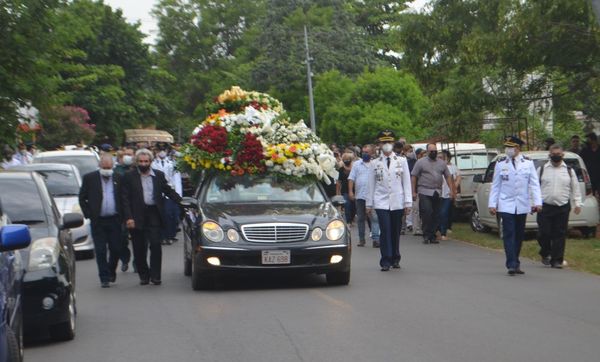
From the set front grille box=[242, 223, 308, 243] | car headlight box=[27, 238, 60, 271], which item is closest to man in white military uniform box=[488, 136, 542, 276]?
front grille box=[242, 223, 308, 243]

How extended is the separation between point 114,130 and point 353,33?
20.4 metres

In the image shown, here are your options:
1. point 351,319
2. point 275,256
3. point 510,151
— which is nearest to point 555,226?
point 510,151

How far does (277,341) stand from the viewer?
9883 millimetres

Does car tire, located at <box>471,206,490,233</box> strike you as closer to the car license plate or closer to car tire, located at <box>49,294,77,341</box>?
the car license plate

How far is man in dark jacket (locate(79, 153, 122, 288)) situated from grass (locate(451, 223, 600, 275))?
6.67 metres

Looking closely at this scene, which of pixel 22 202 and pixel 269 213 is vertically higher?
pixel 22 202

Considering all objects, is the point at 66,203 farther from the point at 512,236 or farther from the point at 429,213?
the point at 512,236

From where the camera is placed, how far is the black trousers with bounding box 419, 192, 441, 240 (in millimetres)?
21266

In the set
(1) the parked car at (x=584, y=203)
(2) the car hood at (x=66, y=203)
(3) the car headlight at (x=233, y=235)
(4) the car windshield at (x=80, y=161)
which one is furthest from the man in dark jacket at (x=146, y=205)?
(4) the car windshield at (x=80, y=161)

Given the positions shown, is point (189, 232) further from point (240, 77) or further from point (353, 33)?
point (240, 77)

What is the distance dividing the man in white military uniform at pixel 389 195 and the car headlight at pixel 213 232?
314cm

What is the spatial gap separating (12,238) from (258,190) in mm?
8254

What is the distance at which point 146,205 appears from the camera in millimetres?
14594

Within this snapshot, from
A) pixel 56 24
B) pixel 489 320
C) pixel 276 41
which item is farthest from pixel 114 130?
pixel 489 320
